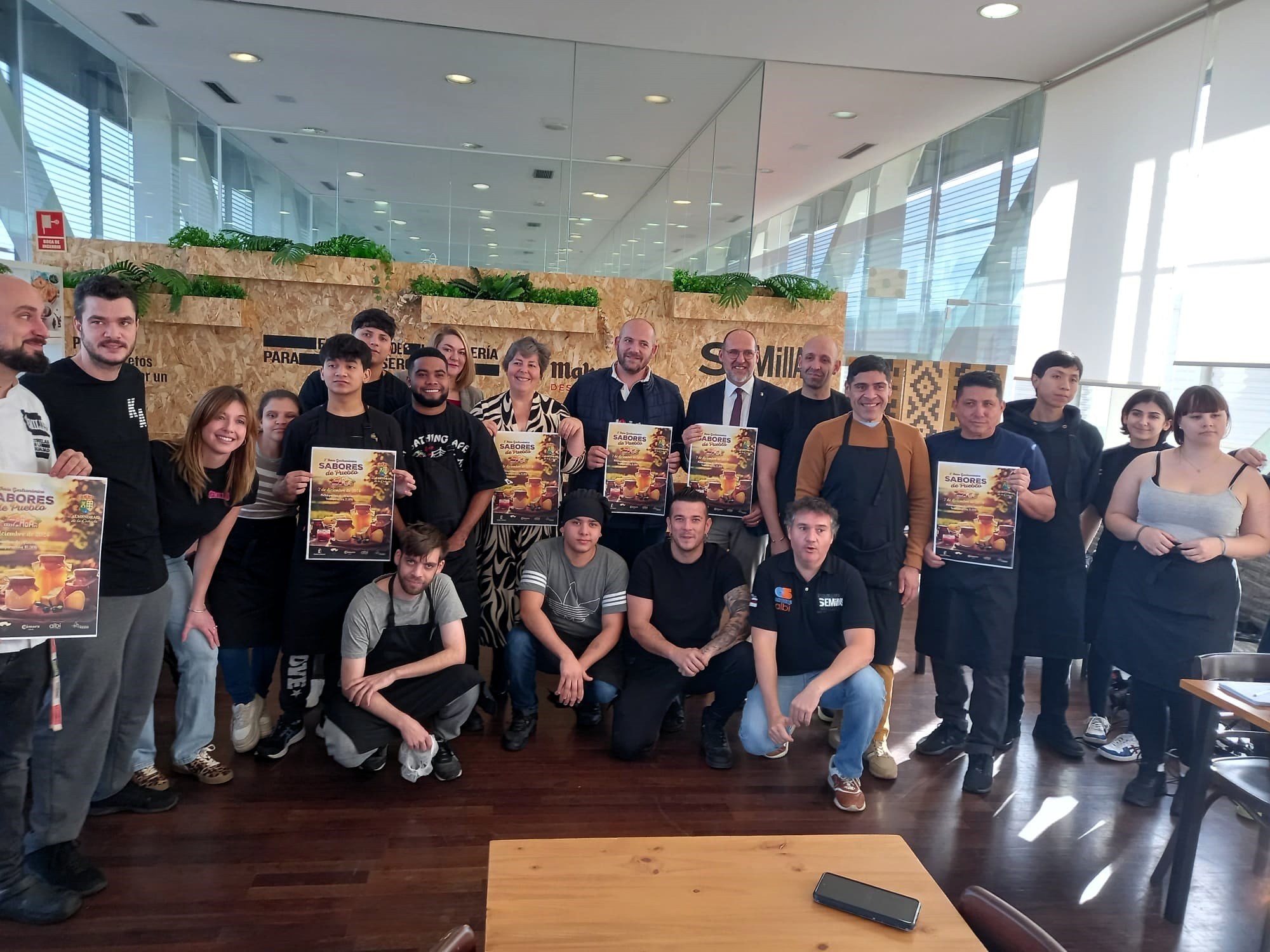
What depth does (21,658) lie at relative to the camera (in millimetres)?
2234

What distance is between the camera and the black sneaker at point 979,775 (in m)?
3.41

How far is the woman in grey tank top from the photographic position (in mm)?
3145

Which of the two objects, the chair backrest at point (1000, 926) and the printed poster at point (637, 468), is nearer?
the chair backrest at point (1000, 926)

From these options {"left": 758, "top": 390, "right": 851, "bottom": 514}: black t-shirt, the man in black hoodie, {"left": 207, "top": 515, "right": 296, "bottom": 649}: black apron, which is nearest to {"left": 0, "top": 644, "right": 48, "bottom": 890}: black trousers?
{"left": 207, "top": 515, "right": 296, "bottom": 649}: black apron

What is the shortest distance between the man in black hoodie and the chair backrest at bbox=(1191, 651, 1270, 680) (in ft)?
3.00

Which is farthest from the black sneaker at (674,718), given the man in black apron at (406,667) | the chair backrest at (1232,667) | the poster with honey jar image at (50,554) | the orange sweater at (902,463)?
the poster with honey jar image at (50,554)

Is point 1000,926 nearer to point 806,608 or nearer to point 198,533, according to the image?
point 806,608

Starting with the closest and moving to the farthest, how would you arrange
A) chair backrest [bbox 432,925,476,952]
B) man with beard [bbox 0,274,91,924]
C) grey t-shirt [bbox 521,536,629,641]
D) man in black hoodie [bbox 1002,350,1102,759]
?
chair backrest [bbox 432,925,476,952] → man with beard [bbox 0,274,91,924] → man in black hoodie [bbox 1002,350,1102,759] → grey t-shirt [bbox 521,536,629,641]

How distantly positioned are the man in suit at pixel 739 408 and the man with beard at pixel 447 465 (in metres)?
1.04

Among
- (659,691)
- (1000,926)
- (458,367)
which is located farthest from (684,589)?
(1000,926)

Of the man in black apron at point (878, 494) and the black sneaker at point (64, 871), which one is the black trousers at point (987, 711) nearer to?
the man in black apron at point (878, 494)

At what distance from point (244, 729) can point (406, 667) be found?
84 cm

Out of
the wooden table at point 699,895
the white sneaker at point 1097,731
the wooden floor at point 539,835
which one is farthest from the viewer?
the white sneaker at point 1097,731

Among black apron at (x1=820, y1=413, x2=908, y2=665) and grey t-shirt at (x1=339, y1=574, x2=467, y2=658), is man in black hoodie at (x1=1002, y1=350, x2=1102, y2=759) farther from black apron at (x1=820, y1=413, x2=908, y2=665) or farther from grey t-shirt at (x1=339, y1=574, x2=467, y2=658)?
grey t-shirt at (x1=339, y1=574, x2=467, y2=658)
